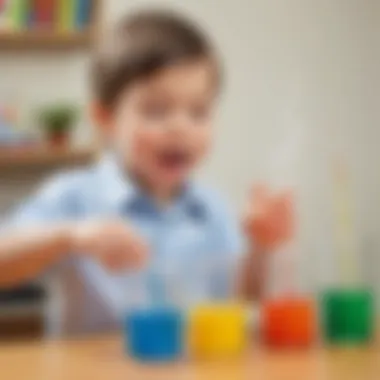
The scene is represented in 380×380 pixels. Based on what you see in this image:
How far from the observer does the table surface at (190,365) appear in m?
0.54

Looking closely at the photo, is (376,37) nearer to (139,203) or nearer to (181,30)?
(181,30)

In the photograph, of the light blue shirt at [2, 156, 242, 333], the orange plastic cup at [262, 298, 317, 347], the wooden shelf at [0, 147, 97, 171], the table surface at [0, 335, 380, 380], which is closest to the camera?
the table surface at [0, 335, 380, 380]

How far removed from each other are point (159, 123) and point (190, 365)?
316 mm

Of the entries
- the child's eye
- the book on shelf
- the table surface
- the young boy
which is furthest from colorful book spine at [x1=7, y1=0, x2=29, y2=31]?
the table surface

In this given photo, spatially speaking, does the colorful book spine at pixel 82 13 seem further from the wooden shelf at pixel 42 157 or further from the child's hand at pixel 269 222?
the child's hand at pixel 269 222

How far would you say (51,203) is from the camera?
86 cm

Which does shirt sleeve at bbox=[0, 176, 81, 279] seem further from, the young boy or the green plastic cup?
the green plastic cup

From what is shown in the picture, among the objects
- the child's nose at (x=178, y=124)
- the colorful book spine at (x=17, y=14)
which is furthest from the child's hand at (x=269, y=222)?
the colorful book spine at (x=17, y=14)

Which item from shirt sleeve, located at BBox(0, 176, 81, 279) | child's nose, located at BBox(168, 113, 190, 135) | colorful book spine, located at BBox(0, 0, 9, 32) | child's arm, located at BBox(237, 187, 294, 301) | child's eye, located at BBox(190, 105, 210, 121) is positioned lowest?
child's arm, located at BBox(237, 187, 294, 301)

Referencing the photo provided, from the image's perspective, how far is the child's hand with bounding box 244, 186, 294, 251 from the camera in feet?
2.77

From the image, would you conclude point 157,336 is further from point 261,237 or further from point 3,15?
point 3,15

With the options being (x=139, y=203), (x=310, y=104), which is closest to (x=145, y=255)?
(x=139, y=203)

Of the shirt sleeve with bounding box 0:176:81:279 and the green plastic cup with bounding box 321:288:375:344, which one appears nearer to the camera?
the green plastic cup with bounding box 321:288:375:344

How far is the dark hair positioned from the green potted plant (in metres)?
0.06
